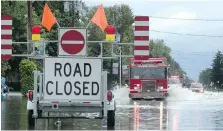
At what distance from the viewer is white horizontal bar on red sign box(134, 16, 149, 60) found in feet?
43.4

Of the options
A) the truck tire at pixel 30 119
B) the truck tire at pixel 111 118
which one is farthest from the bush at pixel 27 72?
the truck tire at pixel 111 118

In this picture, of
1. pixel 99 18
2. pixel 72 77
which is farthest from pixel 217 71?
pixel 72 77

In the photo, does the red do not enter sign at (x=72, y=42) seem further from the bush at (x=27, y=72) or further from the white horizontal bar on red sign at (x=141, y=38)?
the bush at (x=27, y=72)

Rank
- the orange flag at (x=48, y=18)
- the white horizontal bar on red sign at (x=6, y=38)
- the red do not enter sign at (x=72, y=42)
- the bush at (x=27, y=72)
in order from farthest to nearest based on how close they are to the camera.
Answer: the bush at (x=27, y=72), the orange flag at (x=48, y=18), the red do not enter sign at (x=72, y=42), the white horizontal bar on red sign at (x=6, y=38)

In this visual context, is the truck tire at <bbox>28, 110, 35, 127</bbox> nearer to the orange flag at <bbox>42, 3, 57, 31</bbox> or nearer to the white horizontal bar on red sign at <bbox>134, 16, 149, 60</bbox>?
the orange flag at <bbox>42, 3, 57, 31</bbox>

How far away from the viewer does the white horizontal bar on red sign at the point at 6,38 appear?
13375 millimetres

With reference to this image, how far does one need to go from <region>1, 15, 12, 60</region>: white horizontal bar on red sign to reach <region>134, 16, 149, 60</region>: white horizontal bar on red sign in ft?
9.64

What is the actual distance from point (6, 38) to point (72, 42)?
1568 millimetres

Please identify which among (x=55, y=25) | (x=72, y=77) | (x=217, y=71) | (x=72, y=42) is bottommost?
(x=217, y=71)

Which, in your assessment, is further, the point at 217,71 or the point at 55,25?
the point at 217,71

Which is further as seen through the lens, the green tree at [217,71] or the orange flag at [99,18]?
the green tree at [217,71]

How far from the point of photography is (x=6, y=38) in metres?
13.5

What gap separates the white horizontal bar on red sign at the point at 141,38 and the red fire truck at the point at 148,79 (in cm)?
2780

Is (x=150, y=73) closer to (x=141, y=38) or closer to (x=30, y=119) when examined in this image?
(x=30, y=119)
